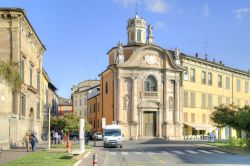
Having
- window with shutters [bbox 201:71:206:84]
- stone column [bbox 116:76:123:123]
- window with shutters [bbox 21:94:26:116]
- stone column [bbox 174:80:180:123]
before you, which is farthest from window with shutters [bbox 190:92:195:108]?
window with shutters [bbox 21:94:26:116]

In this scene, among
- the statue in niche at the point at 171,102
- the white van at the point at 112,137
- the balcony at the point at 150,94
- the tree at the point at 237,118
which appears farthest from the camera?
the statue in niche at the point at 171,102

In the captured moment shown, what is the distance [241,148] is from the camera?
4322 cm

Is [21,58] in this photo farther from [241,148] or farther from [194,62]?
[194,62]

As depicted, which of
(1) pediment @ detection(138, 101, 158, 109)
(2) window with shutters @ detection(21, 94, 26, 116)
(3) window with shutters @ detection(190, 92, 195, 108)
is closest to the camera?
(2) window with shutters @ detection(21, 94, 26, 116)

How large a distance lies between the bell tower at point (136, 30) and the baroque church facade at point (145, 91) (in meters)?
5.39

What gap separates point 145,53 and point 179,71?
6112 mm

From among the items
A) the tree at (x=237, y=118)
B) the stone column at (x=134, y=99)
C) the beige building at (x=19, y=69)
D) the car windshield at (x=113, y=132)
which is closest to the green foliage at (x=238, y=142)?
the tree at (x=237, y=118)

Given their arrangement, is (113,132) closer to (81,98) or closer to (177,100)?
(177,100)

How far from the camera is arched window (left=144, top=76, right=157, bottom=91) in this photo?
72125 mm

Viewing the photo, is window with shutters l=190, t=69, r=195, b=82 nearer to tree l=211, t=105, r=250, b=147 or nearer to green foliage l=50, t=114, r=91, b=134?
tree l=211, t=105, r=250, b=147

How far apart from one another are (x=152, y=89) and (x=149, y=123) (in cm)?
502

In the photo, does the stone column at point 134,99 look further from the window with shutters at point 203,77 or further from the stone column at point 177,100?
the window with shutters at point 203,77

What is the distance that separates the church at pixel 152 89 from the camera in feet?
230

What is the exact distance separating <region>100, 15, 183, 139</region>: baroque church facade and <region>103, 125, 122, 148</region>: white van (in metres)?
17.7
